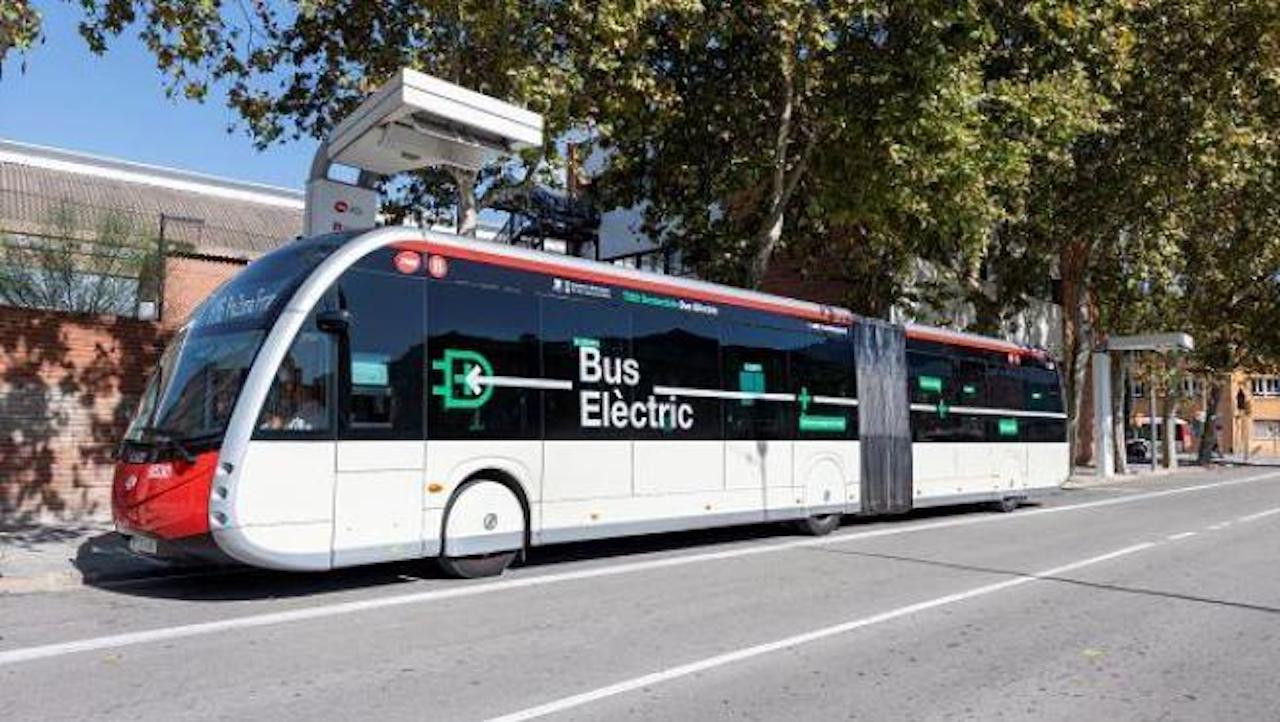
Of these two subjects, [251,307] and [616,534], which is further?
[616,534]

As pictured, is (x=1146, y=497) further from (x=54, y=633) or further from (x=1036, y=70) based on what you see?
(x=54, y=633)

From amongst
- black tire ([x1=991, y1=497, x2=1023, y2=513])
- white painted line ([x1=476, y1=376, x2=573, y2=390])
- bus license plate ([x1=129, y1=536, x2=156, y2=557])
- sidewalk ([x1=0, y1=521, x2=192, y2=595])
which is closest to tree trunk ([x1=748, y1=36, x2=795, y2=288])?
black tire ([x1=991, y1=497, x2=1023, y2=513])

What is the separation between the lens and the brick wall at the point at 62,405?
46.7 feet

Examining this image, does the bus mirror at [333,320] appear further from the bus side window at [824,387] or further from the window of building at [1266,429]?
the window of building at [1266,429]

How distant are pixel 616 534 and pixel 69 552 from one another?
225 inches

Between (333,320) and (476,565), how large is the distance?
9.34 feet

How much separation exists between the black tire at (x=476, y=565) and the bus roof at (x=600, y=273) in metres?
2.88

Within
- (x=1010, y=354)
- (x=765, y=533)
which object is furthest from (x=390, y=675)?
(x=1010, y=354)

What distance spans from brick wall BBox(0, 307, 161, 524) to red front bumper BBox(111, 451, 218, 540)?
569cm

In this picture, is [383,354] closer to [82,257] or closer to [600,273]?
[600,273]

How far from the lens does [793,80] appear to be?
19703 millimetres

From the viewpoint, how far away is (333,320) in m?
9.52

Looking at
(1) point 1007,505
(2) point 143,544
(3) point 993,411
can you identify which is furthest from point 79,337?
(1) point 1007,505

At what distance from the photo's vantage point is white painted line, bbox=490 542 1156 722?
19.9 ft
